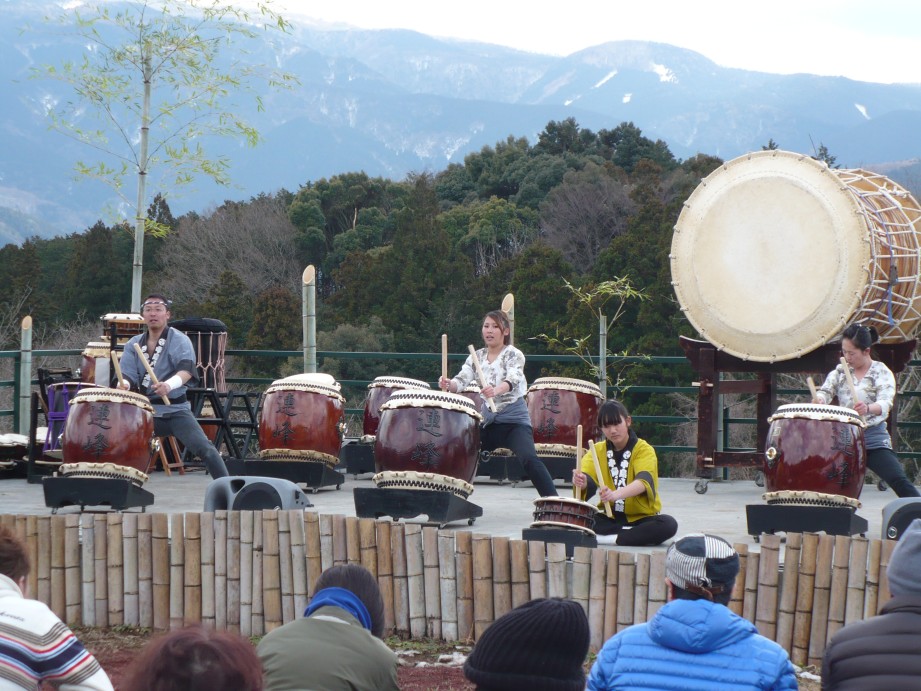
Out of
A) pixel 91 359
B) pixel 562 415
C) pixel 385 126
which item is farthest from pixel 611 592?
pixel 385 126

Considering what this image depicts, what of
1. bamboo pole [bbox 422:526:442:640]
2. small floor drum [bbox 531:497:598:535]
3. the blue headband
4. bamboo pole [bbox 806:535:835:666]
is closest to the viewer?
the blue headband

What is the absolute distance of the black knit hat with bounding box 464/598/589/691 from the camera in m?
2.82

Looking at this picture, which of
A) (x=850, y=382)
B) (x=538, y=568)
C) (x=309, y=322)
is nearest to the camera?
(x=538, y=568)

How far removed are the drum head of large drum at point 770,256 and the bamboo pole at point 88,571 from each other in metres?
4.83

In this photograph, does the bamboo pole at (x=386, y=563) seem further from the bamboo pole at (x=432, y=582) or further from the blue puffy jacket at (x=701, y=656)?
the blue puffy jacket at (x=701, y=656)

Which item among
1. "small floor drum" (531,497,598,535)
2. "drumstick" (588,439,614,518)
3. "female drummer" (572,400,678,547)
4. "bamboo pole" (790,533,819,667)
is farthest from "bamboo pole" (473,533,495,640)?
"bamboo pole" (790,533,819,667)

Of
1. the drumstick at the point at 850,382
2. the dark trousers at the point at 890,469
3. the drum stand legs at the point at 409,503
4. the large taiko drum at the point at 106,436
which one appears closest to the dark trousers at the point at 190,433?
the large taiko drum at the point at 106,436

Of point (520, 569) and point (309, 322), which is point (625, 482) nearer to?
point (520, 569)

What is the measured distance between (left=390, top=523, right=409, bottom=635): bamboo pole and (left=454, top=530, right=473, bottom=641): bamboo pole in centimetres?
26

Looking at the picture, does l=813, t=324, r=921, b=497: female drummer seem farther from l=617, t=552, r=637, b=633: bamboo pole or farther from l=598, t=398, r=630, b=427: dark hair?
l=617, t=552, r=637, b=633: bamboo pole

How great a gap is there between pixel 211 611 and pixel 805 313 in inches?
183

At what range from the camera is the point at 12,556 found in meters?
3.30

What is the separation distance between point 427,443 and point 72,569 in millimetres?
2080

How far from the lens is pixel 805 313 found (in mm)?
8828
